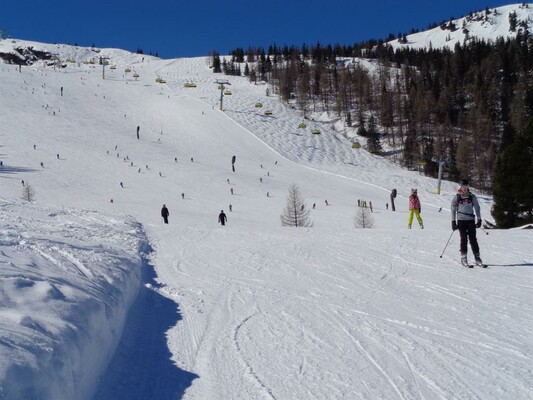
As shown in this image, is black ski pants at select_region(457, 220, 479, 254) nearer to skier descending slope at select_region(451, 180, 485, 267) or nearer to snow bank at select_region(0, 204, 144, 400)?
skier descending slope at select_region(451, 180, 485, 267)

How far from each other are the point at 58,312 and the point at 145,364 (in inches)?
40.6

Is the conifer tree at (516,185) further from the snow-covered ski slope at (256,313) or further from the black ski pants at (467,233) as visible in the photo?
the black ski pants at (467,233)

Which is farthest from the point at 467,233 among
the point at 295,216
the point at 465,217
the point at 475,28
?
the point at 475,28

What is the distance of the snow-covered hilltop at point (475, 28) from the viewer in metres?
175

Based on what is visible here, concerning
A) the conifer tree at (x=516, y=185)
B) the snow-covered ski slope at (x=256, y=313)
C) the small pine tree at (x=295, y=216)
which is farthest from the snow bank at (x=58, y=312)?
the conifer tree at (x=516, y=185)

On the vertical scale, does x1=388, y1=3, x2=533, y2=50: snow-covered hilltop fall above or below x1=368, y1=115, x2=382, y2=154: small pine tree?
above

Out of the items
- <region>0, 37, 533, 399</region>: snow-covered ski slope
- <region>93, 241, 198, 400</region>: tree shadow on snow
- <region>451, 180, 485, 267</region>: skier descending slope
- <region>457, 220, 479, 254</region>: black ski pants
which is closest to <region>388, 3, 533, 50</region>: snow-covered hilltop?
<region>0, 37, 533, 399</region>: snow-covered ski slope

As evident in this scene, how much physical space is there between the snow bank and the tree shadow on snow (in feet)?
0.45

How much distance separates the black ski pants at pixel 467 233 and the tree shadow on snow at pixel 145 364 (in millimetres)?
5511

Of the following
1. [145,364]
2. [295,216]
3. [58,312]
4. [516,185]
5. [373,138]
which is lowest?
[295,216]

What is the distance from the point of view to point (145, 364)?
444cm

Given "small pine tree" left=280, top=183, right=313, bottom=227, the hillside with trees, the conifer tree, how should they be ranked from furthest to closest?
the hillside with trees → "small pine tree" left=280, top=183, right=313, bottom=227 → the conifer tree

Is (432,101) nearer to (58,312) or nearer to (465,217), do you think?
(465,217)

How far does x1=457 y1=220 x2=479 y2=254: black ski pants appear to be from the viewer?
8133mm
